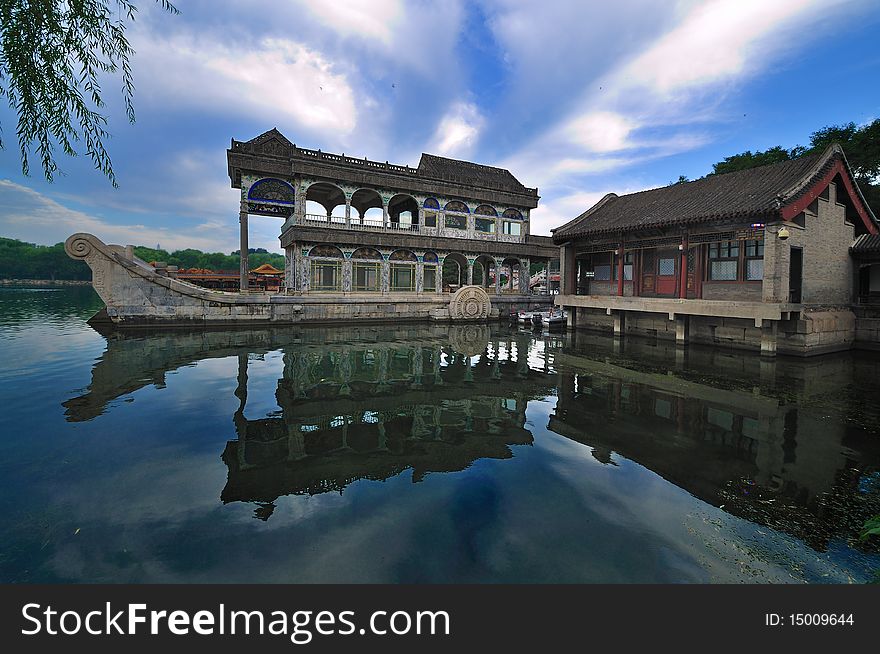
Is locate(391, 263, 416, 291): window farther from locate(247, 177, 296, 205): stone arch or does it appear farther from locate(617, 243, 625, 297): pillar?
locate(617, 243, 625, 297): pillar

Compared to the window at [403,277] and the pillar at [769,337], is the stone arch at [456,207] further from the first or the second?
the pillar at [769,337]

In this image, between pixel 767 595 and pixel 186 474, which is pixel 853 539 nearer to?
pixel 767 595

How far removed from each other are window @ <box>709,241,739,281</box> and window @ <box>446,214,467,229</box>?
18449mm

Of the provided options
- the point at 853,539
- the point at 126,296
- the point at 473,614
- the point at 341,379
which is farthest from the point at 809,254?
the point at 126,296

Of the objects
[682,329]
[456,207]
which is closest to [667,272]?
[682,329]

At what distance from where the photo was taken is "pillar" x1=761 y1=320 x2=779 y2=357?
15727mm

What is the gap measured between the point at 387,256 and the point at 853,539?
90.9 ft

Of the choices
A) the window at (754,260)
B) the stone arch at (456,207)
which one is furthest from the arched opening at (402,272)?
the window at (754,260)

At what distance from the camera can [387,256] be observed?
1181 inches

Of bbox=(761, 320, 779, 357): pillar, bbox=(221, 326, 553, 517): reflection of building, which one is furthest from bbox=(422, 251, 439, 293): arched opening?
bbox=(761, 320, 779, 357): pillar

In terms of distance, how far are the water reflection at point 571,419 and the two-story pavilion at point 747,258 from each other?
6.39ft

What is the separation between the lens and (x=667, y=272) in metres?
20.3

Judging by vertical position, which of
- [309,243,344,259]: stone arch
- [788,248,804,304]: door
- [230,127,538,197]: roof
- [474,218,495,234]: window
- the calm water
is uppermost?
[230,127,538,197]: roof

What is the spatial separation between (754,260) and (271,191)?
2633 centimetres
